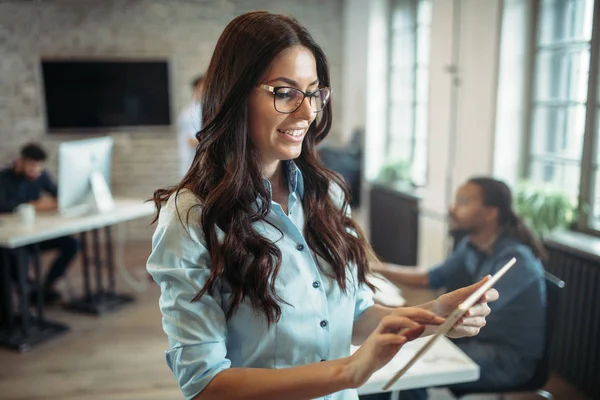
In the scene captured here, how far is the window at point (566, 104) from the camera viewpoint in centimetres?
279

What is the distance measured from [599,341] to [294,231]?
2098mm

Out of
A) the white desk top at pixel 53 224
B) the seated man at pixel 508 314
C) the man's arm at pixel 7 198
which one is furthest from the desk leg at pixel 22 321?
the seated man at pixel 508 314

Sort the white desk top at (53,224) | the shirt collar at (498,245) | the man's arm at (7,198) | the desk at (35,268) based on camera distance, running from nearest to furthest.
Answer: the shirt collar at (498,245), the white desk top at (53,224), the desk at (35,268), the man's arm at (7,198)

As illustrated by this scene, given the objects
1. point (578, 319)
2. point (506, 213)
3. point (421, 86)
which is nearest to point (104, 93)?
point (421, 86)

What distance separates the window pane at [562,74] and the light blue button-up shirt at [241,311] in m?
2.33

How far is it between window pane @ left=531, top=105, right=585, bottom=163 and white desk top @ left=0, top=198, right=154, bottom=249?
241 centimetres

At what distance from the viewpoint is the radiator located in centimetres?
255

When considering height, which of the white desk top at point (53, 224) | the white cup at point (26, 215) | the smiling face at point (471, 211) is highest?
the smiling face at point (471, 211)

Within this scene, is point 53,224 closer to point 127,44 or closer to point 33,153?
point 33,153

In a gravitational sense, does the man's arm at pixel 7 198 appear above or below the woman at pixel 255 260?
below

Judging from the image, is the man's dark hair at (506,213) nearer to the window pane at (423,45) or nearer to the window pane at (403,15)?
the window pane at (423,45)

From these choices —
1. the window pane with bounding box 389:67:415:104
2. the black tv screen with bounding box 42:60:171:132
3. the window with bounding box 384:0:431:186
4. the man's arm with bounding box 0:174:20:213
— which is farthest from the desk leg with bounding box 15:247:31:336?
the window pane with bounding box 389:67:415:104

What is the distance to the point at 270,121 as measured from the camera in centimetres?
95

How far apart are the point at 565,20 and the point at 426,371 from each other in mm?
2318
